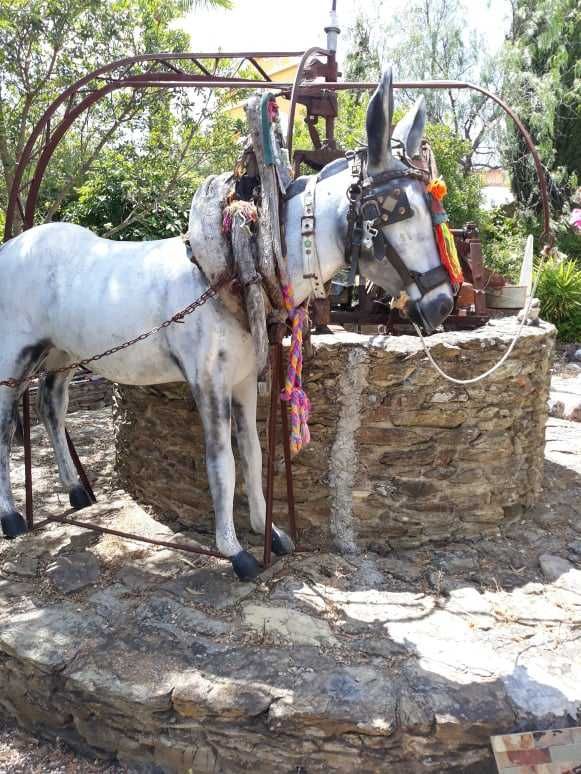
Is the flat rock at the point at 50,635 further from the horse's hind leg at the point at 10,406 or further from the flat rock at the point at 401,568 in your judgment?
the flat rock at the point at 401,568

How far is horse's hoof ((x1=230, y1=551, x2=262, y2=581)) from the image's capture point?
3096mm

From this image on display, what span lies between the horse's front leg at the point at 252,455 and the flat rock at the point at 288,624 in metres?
0.41

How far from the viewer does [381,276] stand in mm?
2752

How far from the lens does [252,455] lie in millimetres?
3363

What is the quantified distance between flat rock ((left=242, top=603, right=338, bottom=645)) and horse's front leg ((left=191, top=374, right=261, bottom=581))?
164 millimetres

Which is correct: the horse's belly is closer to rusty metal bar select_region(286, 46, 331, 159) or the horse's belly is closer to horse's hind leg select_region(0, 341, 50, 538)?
horse's hind leg select_region(0, 341, 50, 538)

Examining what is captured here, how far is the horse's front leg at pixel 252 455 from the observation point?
3281 mm

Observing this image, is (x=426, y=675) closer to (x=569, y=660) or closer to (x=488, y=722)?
(x=488, y=722)

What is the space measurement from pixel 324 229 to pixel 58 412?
6.40 feet

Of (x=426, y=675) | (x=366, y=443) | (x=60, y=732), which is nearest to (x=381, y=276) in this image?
(x=366, y=443)

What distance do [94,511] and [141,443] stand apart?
0.49 m

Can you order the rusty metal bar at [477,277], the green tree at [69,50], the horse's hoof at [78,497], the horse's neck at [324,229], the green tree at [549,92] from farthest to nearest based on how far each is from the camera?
the green tree at [549,92] < the green tree at [69,50] < the rusty metal bar at [477,277] < the horse's hoof at [78,497] < the horse's neck at [324,229]

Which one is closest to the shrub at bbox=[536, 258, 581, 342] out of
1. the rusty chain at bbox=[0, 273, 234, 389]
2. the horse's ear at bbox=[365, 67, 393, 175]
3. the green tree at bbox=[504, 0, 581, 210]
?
the green tree at bbox=[504, 0, 581, 210]

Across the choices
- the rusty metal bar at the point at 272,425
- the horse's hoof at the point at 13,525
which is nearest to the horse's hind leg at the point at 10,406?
the horse's hoof at the point at 13,525
